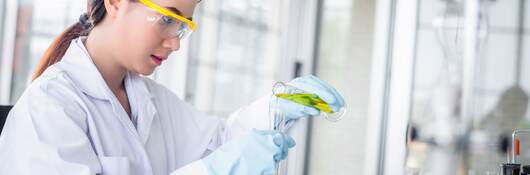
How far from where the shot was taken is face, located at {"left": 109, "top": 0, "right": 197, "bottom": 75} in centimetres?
128

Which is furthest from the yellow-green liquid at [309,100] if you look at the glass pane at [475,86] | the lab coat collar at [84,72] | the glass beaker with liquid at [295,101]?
the glass pane at [475,86]

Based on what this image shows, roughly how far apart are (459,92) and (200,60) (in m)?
1.50

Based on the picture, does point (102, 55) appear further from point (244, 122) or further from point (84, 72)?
point (244, 122)

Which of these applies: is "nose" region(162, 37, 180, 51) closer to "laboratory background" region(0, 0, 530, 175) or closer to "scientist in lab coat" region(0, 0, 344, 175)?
"scientist in lab coat" region(0, 0, 344, 175)

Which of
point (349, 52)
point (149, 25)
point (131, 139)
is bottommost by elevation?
point (131, 139)

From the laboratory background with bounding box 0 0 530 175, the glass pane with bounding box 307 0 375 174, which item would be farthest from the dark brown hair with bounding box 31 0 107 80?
the glass pane with bounding box 307 0 375 174

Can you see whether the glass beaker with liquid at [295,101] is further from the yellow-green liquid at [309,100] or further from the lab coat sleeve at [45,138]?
the lab coat sleeve at [45,138]

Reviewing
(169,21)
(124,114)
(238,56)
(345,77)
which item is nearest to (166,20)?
(169,21)

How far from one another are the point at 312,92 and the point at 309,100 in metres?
0.02

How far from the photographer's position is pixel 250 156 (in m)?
1.08

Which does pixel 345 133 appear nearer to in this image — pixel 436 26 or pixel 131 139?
pixel 436 26

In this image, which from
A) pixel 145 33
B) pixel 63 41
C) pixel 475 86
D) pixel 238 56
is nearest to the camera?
pixel 145 33

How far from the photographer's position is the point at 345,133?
3.86m

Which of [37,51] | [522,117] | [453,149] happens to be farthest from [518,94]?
[37,51]
